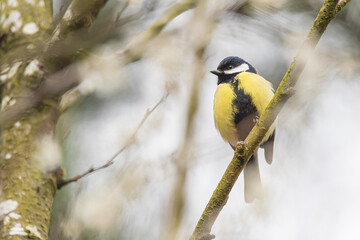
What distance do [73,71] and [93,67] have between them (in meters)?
0.16

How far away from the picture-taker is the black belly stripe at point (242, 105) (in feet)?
8.46

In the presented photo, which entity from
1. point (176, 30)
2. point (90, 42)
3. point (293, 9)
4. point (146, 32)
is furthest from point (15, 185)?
point (293, 9)

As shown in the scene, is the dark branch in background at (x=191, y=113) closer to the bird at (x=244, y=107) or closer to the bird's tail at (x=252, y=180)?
the bird at (x=244, y=107)

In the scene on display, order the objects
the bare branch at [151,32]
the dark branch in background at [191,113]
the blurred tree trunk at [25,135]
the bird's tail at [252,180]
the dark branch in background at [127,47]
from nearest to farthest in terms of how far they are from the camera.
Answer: the dark branch in background at [191,113]
the dark branch in background at [127,47]
the blurred tree trunk at [25,135]
the bare branch at [151,32]
the bird's tail at [252,180]

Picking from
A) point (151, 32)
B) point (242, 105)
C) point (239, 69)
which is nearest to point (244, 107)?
point (242, 105)

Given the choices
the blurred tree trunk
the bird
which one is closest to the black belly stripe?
the bird

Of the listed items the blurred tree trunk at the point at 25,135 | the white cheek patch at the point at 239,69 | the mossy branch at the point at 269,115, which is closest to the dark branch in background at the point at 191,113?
the mossy branch at the point at 269,115

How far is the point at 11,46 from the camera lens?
7.36 ft

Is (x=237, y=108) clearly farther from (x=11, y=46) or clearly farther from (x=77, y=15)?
(x=11, y=46)

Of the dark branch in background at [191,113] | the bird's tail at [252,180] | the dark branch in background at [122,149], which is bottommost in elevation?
the bird's tail at [252,180]

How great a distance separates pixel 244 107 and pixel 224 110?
121mm

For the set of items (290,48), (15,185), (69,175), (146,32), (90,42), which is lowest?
(69,175)

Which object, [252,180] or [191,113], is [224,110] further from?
[191,113]

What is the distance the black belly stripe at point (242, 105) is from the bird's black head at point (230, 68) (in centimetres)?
26
